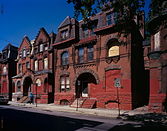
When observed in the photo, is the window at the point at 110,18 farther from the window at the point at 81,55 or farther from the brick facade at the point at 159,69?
the window at the point at 81,55

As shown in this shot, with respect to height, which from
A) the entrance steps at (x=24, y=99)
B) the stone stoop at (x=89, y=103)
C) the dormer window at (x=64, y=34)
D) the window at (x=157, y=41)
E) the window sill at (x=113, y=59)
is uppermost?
the dormer window at (x=64, y=34)

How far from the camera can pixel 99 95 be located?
18.5 m

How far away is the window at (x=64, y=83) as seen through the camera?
2242cm

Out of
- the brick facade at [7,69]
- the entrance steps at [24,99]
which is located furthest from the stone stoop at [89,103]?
the brick facade at [7,69]

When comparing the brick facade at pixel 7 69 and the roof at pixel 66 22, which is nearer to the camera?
the roof at pixel 66 22

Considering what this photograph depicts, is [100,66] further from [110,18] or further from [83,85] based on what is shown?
[110,18]

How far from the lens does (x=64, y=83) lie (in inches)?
896

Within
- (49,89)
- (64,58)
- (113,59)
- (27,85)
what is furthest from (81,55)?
(27,85)

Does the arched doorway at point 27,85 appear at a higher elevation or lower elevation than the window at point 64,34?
lower

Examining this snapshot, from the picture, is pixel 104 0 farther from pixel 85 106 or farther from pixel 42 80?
pixel 42 80

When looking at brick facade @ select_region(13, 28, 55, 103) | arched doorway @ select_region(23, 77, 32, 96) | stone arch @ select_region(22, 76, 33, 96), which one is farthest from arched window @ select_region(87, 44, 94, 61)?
arched doorway @ select_region(23, 77, 32, 96)

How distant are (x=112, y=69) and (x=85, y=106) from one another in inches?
219

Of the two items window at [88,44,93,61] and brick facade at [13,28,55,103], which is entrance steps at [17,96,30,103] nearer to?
brick facade at [13,28,55,103]

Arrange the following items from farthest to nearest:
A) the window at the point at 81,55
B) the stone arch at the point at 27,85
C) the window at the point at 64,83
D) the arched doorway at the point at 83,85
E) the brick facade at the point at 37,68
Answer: the stone arch at the point at 27,85, the brick facade at the point at 37,68, the window at the point at 64,83, the window at the point at 81,55, the arched doorway at the point at 83,85
